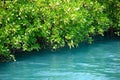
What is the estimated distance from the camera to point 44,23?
725 inches

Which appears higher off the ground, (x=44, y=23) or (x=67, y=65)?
(x=44, y=23)

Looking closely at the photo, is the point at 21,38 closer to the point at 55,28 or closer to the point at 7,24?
the point at 7,24

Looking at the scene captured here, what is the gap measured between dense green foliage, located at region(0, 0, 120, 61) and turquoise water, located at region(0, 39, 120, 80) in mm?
526

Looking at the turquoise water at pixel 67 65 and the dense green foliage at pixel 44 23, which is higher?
the dense green foliage at pixel 44 23

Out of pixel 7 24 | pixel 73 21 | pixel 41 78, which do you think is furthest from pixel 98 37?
pixel 41 78

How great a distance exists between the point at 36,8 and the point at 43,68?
3370 mm

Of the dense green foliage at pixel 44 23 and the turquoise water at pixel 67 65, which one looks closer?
the turquoise water at pixel 67 65

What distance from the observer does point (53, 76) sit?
1448 cm

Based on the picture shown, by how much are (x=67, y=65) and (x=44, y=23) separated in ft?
9.28

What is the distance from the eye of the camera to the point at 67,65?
16.6 m

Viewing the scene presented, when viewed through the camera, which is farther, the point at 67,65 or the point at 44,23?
the point at 44,23

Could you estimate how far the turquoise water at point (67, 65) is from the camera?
14.5m

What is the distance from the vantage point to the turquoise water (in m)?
14.5

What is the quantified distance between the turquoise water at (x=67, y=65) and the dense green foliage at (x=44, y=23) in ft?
1.73
